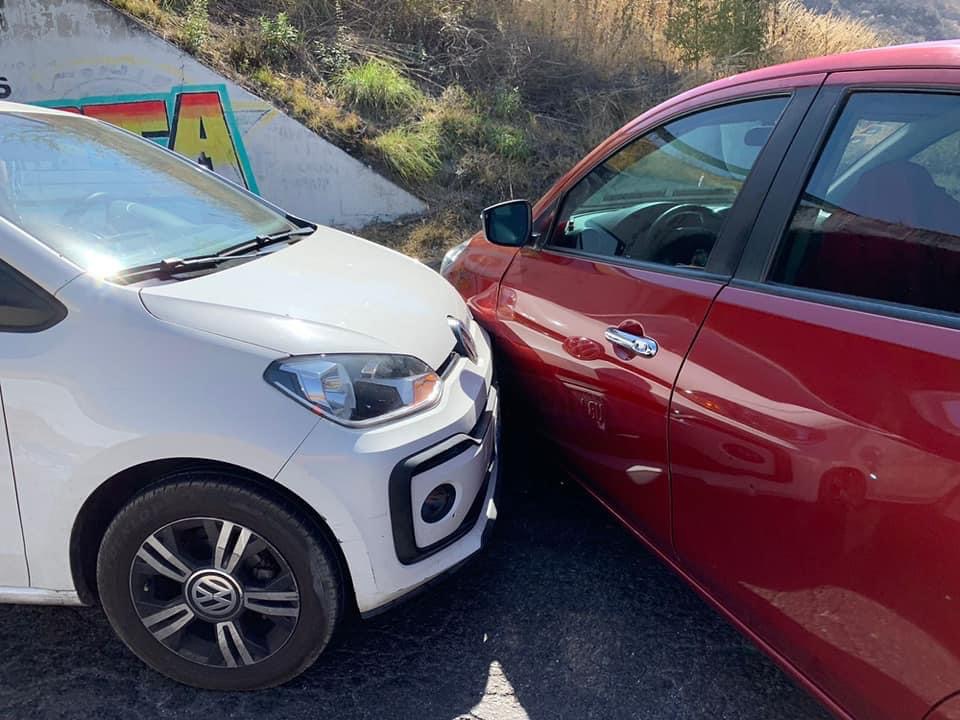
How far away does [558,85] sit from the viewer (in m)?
11.3

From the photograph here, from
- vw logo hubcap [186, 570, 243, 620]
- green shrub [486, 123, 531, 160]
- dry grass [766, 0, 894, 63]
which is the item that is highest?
dry grass [766, 0, 894, 63]

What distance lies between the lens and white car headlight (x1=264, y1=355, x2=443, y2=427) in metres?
2.04

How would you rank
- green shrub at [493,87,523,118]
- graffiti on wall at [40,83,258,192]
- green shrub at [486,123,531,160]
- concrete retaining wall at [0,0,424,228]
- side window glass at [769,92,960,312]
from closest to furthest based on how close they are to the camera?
side window glass at [769,92,960,312]
concrete retaining wall at [0,0,424,228]
graffiti on wall at [40,83,258,192]
green shrub at [486,123,531,160]
green shrub at [493,87,523,118]

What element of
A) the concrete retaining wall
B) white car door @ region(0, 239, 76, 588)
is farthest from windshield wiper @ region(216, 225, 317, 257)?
the concrete retaining wall

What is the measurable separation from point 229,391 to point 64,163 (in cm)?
143

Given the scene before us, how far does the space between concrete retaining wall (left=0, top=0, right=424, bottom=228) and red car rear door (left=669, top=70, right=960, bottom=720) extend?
302 inches

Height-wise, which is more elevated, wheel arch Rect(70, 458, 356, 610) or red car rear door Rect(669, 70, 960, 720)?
red car rear door Rect(669, 70, 960, 720)

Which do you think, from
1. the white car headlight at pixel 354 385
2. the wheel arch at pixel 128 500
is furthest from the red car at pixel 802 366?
the wheel arch at pixel 128 500

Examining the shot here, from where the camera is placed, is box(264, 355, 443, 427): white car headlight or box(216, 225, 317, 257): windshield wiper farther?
box(216, 225, 317, 257): windshield wiper

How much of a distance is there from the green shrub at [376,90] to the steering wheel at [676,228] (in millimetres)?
8078

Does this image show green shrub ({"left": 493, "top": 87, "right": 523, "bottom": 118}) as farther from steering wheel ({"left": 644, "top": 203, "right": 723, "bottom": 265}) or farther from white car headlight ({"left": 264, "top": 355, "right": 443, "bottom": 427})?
white car headlight ({"left": 264, "top": 355, "right": 443, "bottom": 427})

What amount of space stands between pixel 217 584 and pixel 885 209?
6.88 feet

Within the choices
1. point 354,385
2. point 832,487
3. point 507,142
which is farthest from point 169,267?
point 507,142

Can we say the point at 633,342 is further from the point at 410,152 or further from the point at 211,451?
the point at 410,152
